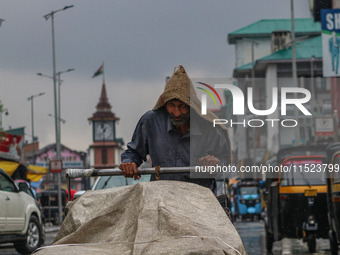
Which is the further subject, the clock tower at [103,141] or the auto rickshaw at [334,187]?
the clock tower at [103,141]

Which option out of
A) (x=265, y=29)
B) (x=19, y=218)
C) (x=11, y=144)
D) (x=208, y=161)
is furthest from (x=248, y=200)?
(x=265, y=29)

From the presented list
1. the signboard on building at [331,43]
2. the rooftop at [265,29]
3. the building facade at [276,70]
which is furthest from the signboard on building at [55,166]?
the rooftop at [265,29]

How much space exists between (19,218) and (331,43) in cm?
2037

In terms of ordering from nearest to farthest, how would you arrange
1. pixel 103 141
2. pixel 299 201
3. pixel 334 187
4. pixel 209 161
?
pixel 209 161 < pixel 334 187 < pixel 299 201 < pixel 103 141

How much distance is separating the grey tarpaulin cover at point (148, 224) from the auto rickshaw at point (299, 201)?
11991 mm

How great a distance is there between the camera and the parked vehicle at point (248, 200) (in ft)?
184

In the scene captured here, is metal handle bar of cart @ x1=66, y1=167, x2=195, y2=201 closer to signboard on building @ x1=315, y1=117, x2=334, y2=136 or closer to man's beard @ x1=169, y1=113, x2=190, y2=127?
man's beard @ x1=169, y1=113, x2=190, y2=127

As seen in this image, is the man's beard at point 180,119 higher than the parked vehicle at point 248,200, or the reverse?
the man's beard at point 180,119

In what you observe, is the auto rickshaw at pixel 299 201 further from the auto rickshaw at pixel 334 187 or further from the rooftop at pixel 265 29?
the rooftop at pixel 265 29

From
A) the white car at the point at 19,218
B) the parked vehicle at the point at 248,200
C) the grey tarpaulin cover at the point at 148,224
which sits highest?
the grey tarpaulin cover at the point at 148,224

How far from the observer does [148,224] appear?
4.64 m

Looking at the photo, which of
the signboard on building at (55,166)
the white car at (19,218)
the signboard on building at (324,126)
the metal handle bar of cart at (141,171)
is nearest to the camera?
the metal handle bar of cart at (141,171)

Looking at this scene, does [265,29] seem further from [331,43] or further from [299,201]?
[299,201]

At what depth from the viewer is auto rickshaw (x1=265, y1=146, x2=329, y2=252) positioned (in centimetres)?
1695
